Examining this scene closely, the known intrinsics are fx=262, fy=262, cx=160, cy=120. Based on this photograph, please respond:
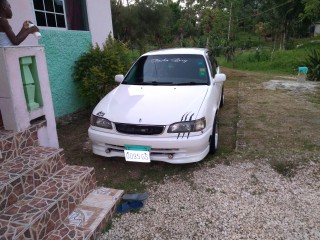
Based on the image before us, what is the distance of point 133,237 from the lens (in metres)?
2.41

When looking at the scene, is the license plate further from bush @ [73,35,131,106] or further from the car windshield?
bush @ [73,35,131,106]

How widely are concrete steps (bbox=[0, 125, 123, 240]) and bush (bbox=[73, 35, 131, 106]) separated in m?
2.74

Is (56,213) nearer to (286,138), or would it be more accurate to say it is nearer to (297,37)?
(286,138)

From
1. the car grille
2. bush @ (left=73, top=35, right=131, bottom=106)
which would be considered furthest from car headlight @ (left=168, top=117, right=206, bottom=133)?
bush @ (left=73, top=35, right=131, bottom=106)

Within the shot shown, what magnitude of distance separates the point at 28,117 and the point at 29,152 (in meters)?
0.39

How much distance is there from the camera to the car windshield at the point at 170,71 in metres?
4.24

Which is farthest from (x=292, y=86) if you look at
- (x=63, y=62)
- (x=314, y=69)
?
(x=63, y=62)

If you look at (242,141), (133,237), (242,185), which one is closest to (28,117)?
(133,237)

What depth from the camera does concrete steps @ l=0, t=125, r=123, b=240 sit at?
6.85 ft

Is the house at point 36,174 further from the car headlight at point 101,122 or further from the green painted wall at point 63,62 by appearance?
the green painted wall at point 63,62

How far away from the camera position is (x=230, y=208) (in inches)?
108

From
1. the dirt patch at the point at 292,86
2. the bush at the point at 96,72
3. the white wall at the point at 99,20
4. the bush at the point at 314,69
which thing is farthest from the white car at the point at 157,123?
the bush at the point at 314,69

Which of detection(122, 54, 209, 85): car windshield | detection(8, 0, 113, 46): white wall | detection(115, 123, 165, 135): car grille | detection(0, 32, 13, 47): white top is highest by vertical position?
detection(8, 0, 113, 46): white wall

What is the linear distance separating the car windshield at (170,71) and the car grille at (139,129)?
125cm
